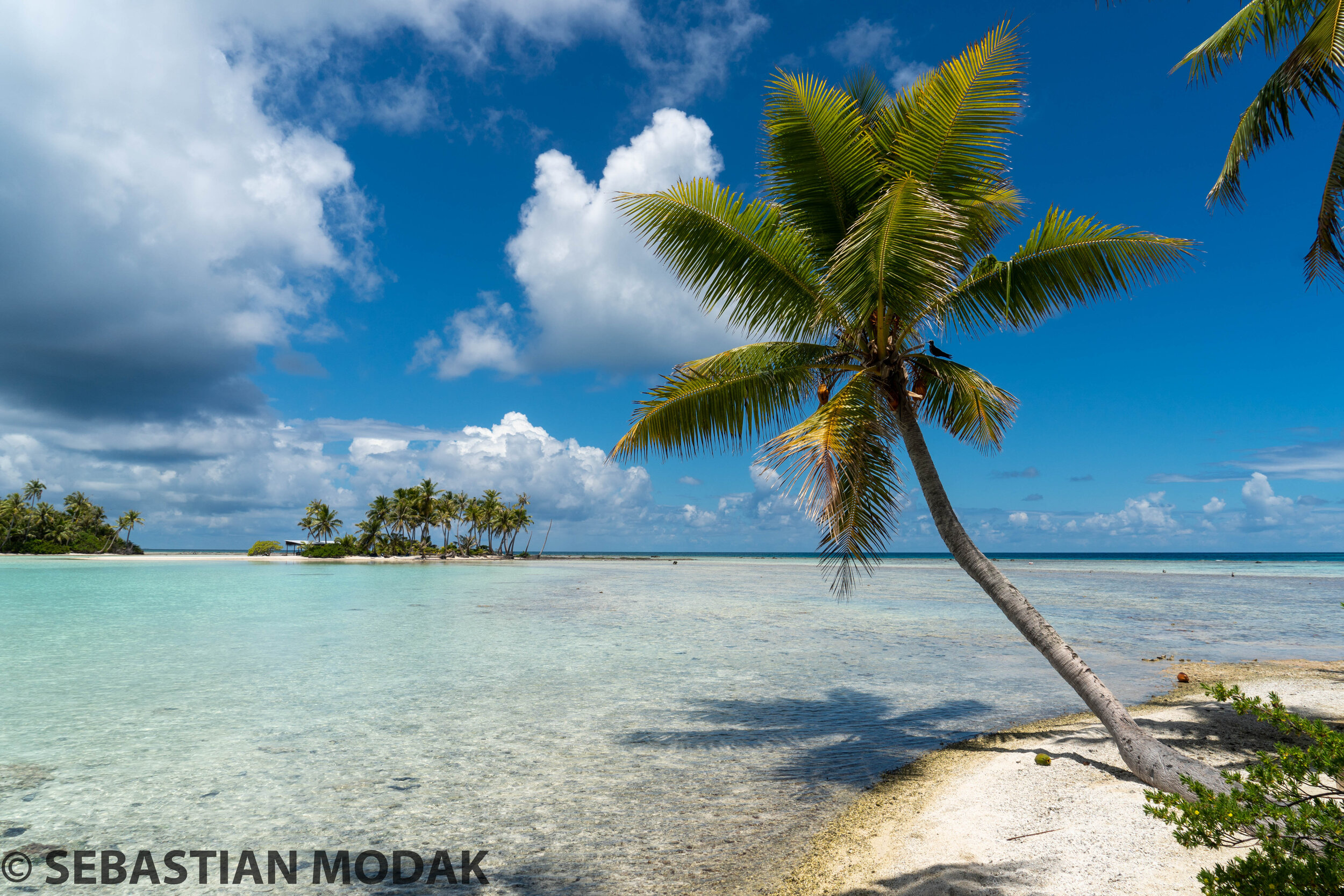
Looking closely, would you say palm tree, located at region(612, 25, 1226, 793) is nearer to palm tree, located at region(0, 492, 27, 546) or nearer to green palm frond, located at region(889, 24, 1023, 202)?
green palm frond, located at region(889, 24, 1023, 202)

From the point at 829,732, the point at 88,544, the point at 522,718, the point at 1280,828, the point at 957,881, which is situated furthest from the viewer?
the point at 88,544

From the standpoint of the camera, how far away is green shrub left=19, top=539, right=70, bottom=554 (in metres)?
79.3

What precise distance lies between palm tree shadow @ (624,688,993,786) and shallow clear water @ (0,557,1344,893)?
1.8 inches

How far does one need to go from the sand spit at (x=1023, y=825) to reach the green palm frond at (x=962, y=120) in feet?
17.9

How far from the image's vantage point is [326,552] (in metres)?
81.0

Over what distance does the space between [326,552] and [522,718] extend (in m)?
84.5

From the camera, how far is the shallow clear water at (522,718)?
509 cm

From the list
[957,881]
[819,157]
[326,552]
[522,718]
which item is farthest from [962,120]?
[326,552]

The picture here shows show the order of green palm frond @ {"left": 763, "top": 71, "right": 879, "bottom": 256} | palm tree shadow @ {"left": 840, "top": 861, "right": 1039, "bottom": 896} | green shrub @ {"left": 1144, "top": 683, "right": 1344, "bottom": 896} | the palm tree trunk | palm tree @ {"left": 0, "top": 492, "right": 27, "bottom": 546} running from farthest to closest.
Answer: palm tree @ {"left": 0, "top": 492, "right": 27, "bottom": 546}
green palm frond @ {"left": 763, "top": 71, "right": 879, "bottom": 256}
the palm tree trunk
palm tree shadow @ {"left": 840, "top": 861, "right": 1039, "bottom": 896}
green shrub @ {"left": 1144, "top": 683, "right": 1344, "bottom": 896}

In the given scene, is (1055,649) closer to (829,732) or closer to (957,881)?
(957,881)

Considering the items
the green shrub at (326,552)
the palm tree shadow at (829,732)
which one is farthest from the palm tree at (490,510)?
the palm tree shadow at (829,732)

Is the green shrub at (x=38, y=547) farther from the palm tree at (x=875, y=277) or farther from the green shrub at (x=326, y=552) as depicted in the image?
the palm tree at (x=875, y=277)

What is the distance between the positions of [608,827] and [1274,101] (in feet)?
34.9

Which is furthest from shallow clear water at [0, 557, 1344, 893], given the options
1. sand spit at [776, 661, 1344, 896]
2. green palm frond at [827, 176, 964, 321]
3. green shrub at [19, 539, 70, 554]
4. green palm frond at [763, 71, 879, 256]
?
green shrub at [19, 539, 70, 554]
